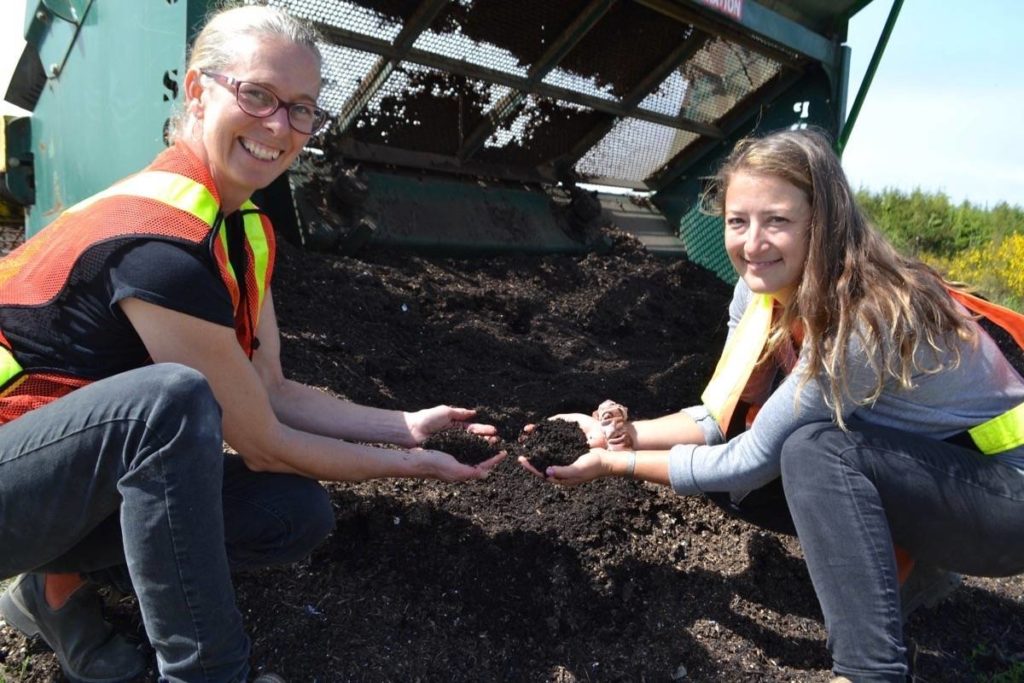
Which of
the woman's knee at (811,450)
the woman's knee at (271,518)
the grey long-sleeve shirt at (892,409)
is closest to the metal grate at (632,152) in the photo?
the grey long-sleeve shirt at (892,409)

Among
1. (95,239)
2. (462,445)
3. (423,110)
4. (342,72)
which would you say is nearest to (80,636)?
(95,239)

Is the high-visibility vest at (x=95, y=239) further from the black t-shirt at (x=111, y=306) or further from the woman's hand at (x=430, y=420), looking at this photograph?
the woman's hand at (x=430, y=420)

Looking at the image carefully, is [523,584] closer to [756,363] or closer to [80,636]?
[756,363]

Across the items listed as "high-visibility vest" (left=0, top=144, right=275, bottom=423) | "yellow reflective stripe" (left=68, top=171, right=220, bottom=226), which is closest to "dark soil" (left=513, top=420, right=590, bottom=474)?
"high-visibility vest" (left=0, top=144, right=275, bottom=423)

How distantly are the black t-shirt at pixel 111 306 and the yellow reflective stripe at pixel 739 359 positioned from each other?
127 cm

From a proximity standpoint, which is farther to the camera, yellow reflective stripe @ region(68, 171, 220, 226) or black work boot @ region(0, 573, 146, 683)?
black work boot @ region(0, 573, 146, 683)

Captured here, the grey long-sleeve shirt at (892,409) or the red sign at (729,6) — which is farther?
the red sign at (729,6)

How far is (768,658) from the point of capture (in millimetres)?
2152

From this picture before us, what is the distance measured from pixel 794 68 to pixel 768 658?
3612 mm

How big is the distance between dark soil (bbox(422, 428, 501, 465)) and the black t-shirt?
87 centimetres

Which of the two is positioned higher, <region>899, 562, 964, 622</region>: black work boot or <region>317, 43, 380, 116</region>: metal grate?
<region>317, 43, 380, 116</region>: metal grate

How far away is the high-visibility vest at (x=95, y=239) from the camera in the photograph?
1511mm

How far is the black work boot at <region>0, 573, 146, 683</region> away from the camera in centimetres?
181

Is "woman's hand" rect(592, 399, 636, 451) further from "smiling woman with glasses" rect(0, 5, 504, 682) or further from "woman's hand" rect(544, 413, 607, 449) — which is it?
"smiling woman with glasses" rect(0, 5, 504, 682)
